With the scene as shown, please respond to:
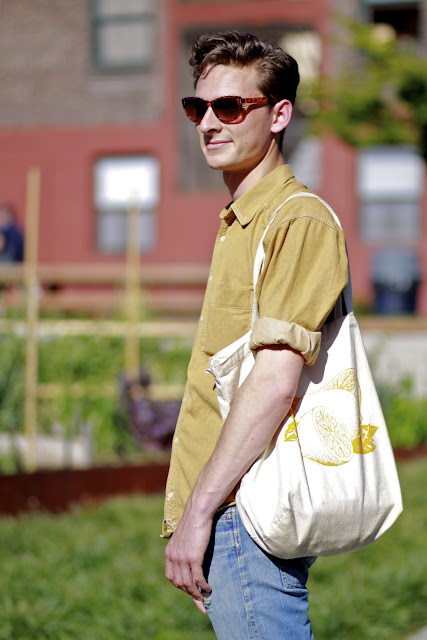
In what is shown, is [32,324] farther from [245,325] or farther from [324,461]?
[324,461]

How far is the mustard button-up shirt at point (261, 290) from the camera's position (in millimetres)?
1822

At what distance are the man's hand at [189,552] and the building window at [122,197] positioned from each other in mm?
16881

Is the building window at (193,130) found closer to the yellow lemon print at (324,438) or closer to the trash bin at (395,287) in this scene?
the trash bin at (395,287)

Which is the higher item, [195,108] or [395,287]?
[395,287]

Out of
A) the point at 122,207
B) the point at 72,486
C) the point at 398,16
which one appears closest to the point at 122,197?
the point at 122,207

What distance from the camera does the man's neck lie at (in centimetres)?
210

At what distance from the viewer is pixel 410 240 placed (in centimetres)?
1736

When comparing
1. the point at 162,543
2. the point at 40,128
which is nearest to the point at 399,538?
the point at 162,543

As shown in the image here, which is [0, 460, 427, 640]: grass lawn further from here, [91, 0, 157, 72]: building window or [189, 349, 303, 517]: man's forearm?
[91, 0, 157, 72]: building window

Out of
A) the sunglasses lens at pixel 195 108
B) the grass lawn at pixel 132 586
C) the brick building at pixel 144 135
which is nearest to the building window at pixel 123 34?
the brick building at pixel 144 135

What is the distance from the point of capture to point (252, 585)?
1919 millimetres

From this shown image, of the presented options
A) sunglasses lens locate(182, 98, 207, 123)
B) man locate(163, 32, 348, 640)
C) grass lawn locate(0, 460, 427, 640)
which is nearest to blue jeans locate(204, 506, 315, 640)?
man locate(163, 32, 348, 640)

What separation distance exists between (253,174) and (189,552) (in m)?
0.84

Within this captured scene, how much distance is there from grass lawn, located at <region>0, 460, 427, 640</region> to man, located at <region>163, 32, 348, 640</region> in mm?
2046
